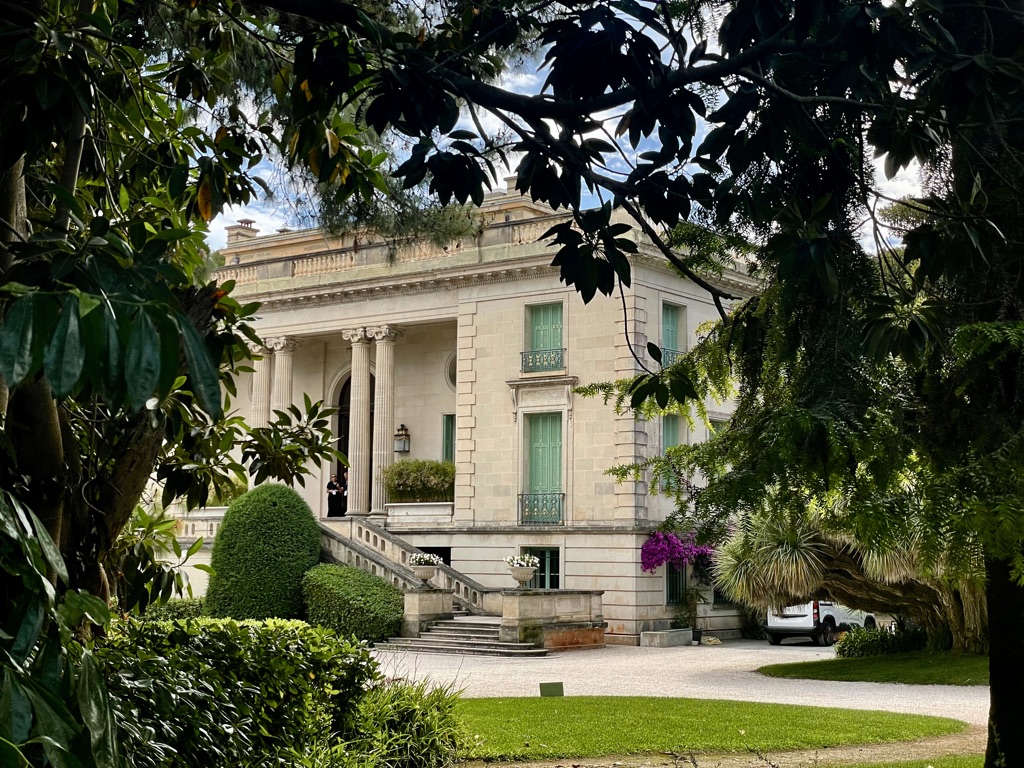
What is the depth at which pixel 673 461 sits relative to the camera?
22.5 feet

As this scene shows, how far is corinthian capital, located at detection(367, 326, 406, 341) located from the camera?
30812mm

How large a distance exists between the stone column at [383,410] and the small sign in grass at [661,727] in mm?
16986

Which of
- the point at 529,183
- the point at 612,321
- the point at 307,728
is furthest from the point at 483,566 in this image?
the point at 529,183

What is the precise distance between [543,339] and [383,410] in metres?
5.06

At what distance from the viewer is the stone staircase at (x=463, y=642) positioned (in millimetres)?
21781

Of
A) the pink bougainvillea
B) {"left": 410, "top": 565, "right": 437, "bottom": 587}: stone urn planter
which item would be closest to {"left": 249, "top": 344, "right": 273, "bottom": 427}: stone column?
{"left": 410, "top": 565, "right": 437, "bottom": 587}: stone urn planter

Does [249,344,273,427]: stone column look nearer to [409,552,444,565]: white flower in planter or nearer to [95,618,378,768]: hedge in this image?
[409,552,444,565]: white flower in planter

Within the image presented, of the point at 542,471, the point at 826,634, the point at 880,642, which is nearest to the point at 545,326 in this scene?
the point at 542,471

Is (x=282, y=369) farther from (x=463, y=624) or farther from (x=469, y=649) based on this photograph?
(x=469, y=649)

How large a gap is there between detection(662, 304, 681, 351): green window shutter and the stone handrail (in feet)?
23.4

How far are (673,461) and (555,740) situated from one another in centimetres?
454

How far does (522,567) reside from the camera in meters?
24.2

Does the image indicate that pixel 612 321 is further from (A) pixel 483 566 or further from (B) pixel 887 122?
(B) pixel 887 122

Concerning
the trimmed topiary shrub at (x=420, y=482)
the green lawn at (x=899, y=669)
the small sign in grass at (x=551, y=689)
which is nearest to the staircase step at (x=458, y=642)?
the green lawn at (x=899, y=669)
